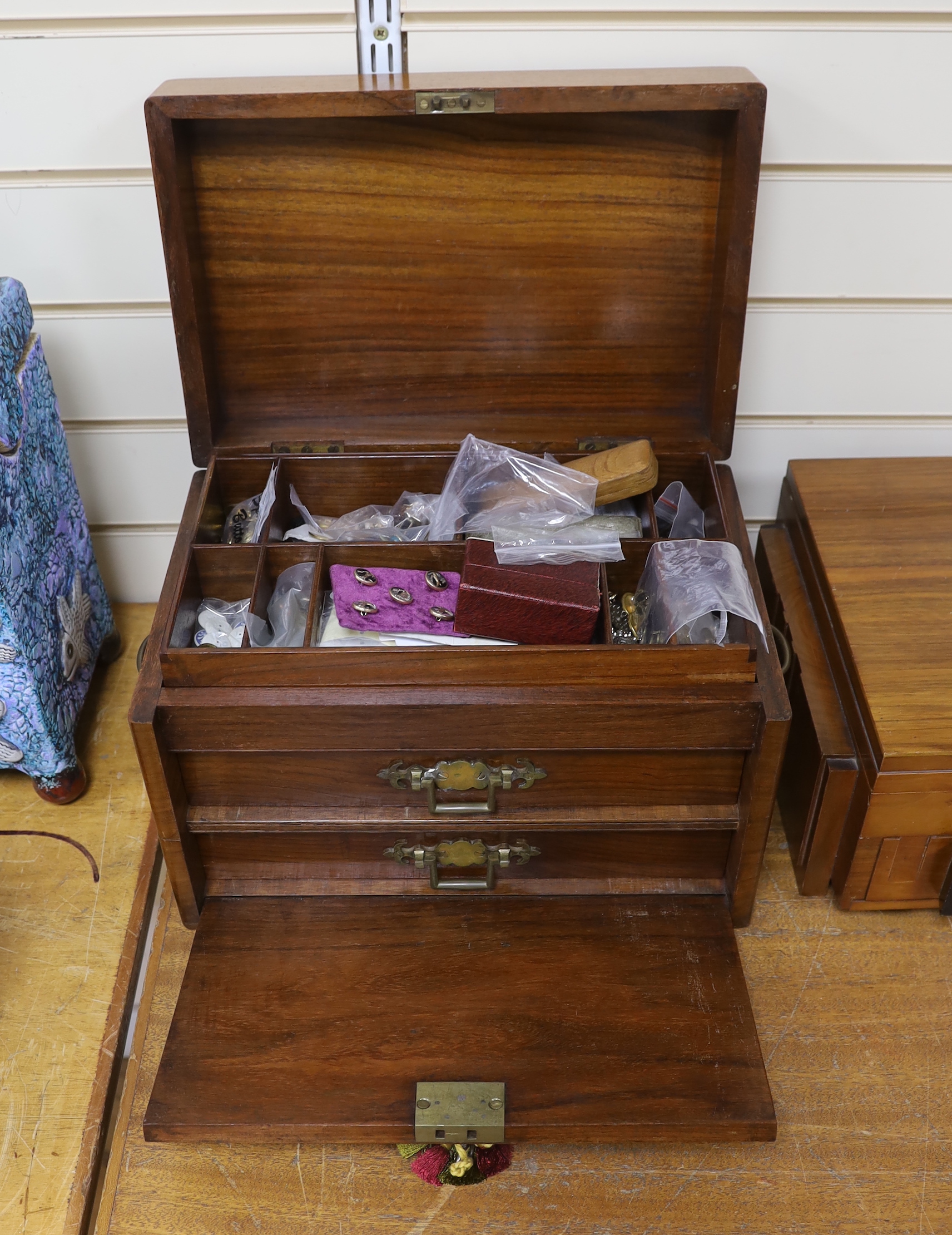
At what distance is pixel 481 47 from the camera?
1207mm

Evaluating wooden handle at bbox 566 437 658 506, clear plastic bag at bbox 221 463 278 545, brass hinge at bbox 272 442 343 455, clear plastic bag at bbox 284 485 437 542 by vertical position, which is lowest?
clear plastic bag at bbox 284 485 437 542

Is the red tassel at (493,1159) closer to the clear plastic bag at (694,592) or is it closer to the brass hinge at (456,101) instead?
the clear plastic bag at (694,592)

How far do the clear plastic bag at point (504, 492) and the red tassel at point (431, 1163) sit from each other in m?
0.62

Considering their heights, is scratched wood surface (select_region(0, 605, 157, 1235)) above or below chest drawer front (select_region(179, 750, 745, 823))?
below

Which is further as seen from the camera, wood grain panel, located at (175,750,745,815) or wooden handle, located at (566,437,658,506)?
wooden handle, located at (566,437,658,506)

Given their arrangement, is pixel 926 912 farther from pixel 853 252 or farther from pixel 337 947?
pixel 853 252

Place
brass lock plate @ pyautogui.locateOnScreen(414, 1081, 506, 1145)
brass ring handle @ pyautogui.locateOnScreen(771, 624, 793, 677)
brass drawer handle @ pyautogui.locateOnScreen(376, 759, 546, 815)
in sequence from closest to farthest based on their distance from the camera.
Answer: brass lock plate @ pyautogui.locateOnScreen(414, 1081, 506, 1145)
brass drawer handle @ pyautogui.locateOnScreen(376, 759, 546, 815)
brass ring handle @ pyautogui.locateOnScreen(771, 624, 793, 677)

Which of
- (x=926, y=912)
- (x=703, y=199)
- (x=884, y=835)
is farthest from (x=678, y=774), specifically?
(x=703, y=199)

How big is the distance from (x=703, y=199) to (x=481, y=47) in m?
0.30

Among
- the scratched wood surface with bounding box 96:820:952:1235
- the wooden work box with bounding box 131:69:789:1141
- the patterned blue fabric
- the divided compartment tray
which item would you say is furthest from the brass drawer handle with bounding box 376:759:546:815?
the patterned blue fabric

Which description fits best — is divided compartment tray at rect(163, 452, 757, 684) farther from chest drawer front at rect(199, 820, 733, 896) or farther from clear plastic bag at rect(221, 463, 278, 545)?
chest drawer front at rect(199, 820, 733, 896)

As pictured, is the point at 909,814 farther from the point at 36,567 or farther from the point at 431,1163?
the point at 36,567

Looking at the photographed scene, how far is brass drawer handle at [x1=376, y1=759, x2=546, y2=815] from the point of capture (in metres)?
1.07

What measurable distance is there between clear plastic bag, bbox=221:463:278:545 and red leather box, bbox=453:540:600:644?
0.88ft
